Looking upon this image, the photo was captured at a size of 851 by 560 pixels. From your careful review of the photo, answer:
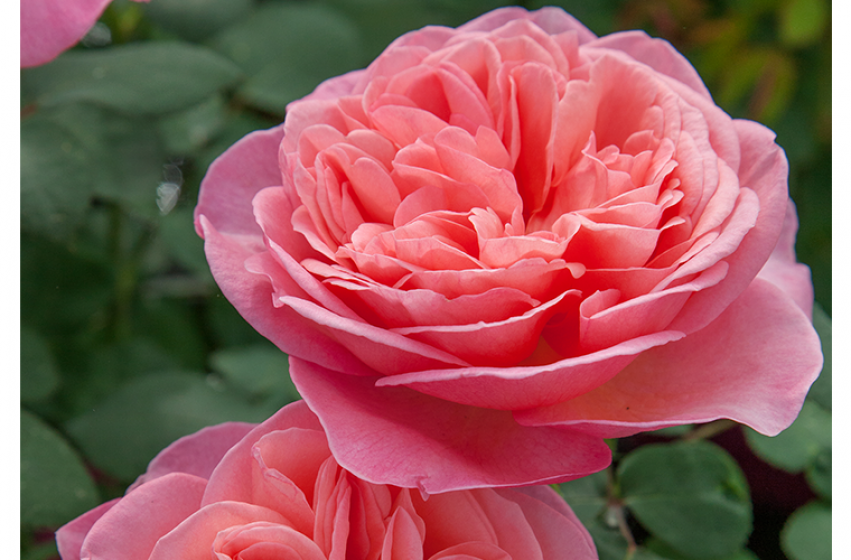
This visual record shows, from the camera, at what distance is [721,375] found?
308 millimetres

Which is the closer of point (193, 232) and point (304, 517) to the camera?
point (304, 517)

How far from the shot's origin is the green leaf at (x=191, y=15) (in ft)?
2.24

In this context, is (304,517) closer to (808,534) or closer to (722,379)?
(722,379)

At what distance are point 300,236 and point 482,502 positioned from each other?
15 centimetres

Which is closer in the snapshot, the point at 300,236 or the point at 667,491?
the point at 300,236

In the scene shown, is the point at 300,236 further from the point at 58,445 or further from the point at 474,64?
the point at 58,445

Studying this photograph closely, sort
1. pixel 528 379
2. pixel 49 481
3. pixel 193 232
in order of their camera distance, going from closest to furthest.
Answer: pixel 528 379, pixel 49 481, pixel 193 232

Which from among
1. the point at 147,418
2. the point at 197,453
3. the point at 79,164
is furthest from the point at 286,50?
the point at 197,453

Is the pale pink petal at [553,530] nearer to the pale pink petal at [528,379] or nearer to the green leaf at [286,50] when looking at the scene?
the pale pink petal at [528,379]

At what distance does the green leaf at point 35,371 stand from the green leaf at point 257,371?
0.15 m

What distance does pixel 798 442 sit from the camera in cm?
49

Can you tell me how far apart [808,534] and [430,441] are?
11.8 inches

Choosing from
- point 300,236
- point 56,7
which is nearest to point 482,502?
point 300,236

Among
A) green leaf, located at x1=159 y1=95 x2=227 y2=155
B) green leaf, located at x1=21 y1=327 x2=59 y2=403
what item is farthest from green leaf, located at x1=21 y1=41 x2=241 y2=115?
green leaf, located at x1=21 y1=327 x2=59 y2=403
